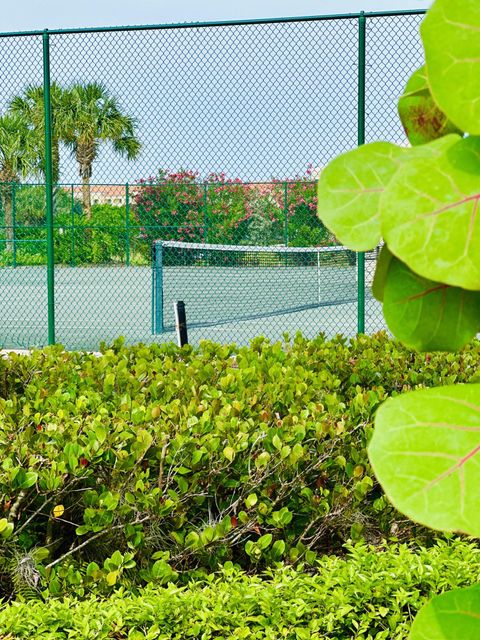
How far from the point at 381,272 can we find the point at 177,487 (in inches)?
104

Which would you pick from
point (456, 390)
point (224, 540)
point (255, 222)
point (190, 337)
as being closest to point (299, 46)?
point (255, 222)

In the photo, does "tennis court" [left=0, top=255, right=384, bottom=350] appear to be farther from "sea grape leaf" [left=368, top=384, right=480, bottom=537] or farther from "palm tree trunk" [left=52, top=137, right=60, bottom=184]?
"sea grape leaf" [left=368, top=384, right=480, bottom=537]

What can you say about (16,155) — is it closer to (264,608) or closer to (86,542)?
(86,542)

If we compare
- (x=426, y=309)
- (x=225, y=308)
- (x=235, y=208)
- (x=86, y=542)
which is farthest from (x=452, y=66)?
(x=225, y=308)

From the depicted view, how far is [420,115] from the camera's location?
0.52 meters

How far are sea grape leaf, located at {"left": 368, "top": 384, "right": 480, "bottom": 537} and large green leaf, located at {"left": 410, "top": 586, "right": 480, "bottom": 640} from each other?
0.10 m

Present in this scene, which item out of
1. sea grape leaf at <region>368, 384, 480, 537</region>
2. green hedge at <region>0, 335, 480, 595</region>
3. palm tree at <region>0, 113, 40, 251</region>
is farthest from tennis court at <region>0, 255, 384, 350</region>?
palm tree at <region>0, 113, 40, 251</region>

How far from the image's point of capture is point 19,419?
3.60m

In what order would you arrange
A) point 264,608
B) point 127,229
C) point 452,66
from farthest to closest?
1. point 127,229
2. point 264,608
3. point 452,66

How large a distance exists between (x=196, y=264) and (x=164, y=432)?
32.4 ft

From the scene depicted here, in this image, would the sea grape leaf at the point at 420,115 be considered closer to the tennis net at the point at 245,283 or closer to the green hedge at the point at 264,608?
the green hedge at the point at 264,608

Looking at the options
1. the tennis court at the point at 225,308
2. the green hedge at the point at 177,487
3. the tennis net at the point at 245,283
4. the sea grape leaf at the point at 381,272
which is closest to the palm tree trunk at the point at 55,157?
the tennis court at the point at 225,308

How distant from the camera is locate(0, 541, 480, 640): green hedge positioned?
8.14ft

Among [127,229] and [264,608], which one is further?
[127,229]
